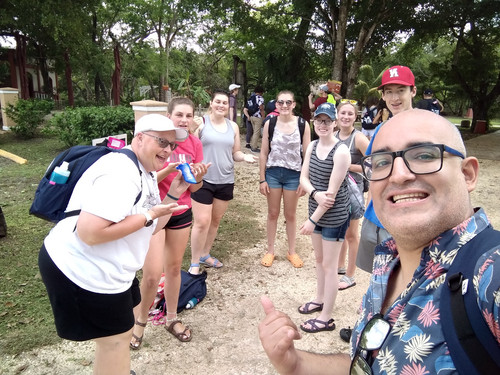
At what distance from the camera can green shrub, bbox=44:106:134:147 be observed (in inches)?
362

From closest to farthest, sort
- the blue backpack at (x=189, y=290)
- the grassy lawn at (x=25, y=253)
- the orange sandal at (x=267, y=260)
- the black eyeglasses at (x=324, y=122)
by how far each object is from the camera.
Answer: the grassy lawn at (x=25, y=253) → the black eyeglasses at (x=324, y=122) → the blue backpack at (x=189, y=290) → the orange sandal at (x=267, y=260)

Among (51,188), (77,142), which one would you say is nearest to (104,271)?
(51,188)

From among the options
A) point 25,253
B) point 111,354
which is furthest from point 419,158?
point 25,253

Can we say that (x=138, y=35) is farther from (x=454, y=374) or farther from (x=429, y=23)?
(x=454, y=374)

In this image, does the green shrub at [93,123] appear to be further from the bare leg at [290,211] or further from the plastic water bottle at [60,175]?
the plastic water bottle at [60,175]

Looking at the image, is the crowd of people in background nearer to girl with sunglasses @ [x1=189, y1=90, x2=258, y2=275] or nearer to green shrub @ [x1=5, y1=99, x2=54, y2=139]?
girl with sunglasses @ [x1=189, y1=90, x2=258, y2=275]

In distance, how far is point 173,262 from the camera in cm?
297

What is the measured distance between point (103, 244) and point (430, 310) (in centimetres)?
153

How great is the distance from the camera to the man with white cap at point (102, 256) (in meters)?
1.78

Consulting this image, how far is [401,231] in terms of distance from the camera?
3.76 feet

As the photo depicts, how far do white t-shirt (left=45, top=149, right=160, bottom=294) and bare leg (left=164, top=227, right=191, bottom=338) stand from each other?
0.98 metres

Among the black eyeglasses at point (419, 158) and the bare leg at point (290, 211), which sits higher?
the black eyeglasses at point (419, 158)

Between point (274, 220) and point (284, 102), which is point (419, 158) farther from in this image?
point (274, 220)

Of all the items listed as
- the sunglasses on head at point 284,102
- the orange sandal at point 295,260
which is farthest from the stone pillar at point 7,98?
the orange sandal at point 295,260
